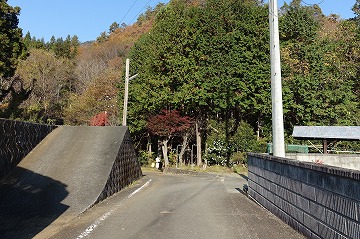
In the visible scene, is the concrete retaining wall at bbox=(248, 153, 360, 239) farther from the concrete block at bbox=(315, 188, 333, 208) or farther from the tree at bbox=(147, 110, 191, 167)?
the tree at bbox=(147, 110, 191, 167)

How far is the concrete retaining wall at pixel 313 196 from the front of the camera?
13.8ft

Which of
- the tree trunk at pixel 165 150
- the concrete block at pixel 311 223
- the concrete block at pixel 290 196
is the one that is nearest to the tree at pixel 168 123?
the tree trunk at pixel 165 150

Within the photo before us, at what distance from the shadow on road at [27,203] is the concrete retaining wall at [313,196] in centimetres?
478

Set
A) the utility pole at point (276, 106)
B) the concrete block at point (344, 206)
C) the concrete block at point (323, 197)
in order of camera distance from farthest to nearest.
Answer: the utility pole at point (276, 106) → the concrete block at point (323, 197) → the concrete block at point (344, 206)

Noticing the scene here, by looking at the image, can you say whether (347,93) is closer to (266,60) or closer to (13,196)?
(266,60)

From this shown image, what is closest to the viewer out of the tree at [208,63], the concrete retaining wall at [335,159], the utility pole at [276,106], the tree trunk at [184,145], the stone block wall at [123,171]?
the utility pole at [276,106]

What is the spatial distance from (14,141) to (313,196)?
844 cm

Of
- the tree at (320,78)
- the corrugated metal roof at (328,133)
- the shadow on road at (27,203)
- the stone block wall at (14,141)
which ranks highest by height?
the tree at (320,78)

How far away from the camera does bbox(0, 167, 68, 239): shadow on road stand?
250 inches

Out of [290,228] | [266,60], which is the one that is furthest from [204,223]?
[266,60]

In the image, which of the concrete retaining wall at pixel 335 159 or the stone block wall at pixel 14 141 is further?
the concrete retaining wall at pixel 335 159

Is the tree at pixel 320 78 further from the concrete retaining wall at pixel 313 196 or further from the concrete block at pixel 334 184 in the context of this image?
the concrete block at pixel 334 184

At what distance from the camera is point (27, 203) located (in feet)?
25.7

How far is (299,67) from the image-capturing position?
2938 centimetres
